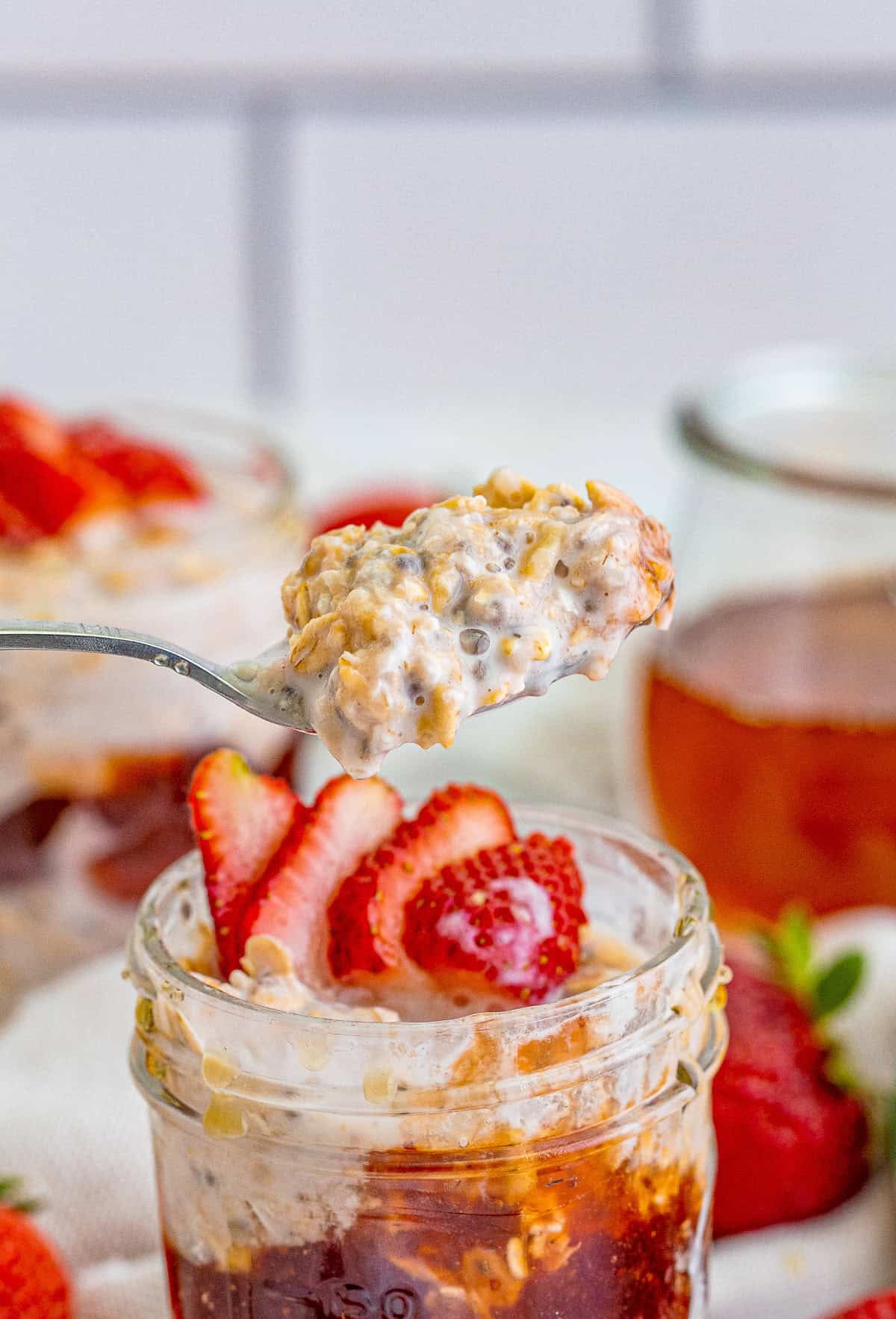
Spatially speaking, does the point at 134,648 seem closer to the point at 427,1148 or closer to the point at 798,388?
the point at 427,1148

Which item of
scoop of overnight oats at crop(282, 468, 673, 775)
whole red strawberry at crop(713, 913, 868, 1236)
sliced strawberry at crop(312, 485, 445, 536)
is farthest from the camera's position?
sliced strawberry at crop(312, 485, 445, 536)

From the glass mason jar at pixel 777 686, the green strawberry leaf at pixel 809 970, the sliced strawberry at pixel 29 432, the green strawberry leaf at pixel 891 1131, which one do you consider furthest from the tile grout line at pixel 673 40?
the green strawberry leaf at pixel 891 1131

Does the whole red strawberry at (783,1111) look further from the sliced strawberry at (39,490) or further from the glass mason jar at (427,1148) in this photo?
the sliced strawberry at (39,490)

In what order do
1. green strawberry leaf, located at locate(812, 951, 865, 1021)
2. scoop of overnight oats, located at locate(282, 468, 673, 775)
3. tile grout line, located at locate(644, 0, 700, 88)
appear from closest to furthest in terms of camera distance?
scoop of overnight oats, located at locate(282, 468, 673, 775) → green strawberry leaf, located at locate(812, 951, 865, 1021) → tile grout line, located at locate(644, 0, 700, 88)

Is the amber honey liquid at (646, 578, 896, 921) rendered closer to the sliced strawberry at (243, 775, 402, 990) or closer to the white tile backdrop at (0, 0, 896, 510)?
the sliced strawberry at (243, 775, 402, 990)

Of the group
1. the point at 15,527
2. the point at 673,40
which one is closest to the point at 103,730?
the point at 15,527

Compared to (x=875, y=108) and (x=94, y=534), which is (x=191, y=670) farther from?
(x=875, y=108)

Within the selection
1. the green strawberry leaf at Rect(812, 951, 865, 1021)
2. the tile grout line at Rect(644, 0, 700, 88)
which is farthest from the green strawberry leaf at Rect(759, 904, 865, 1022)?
the tile grout line at Rect(644, 0, 700, 88)
